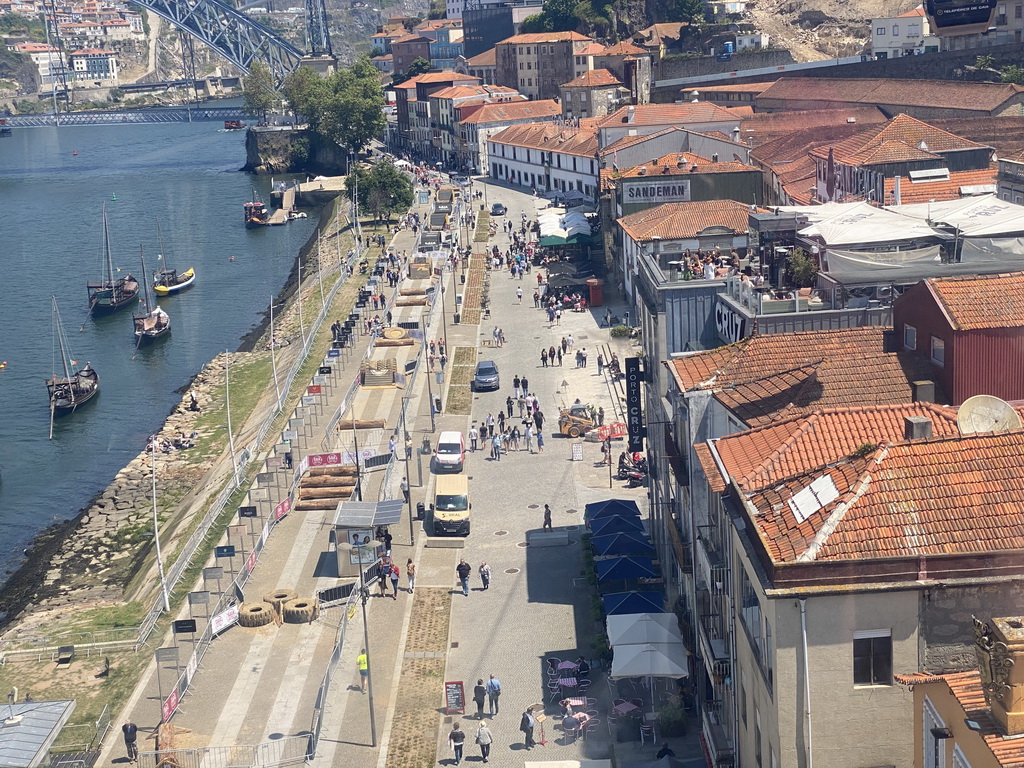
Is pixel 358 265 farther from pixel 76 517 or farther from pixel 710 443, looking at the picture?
pixel 710 443

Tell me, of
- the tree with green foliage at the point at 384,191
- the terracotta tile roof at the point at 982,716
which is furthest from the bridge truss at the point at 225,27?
the terracotta tile roof at the point at 982,716

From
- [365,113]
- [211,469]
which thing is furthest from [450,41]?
[211,469]

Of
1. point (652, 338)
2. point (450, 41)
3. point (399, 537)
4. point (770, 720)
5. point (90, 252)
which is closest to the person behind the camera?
point (770, 720)

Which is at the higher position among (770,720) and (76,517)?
(770,720)

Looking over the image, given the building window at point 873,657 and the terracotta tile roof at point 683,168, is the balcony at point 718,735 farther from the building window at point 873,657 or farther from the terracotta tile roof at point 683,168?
the terracotta tile roof at point 683,168

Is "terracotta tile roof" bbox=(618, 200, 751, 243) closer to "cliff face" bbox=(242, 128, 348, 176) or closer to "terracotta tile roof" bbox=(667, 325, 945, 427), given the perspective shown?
"terracotta tile roof" bbox=(667, 325, 945, 427)

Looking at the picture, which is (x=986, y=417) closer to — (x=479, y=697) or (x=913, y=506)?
(x=913, y=506)

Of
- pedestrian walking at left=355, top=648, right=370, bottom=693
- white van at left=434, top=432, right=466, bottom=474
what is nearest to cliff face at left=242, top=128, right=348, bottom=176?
white van at left=434, top=432, right=466, bottom=474
